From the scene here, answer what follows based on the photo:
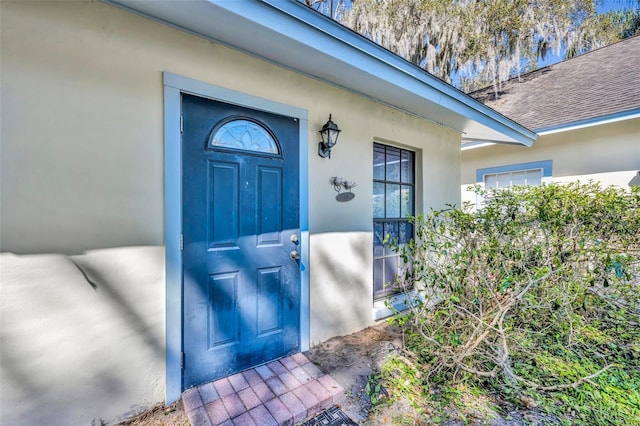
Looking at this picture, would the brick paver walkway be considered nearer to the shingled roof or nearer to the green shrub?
the green shrub

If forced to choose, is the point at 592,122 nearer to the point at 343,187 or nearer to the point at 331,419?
the point at 343,187

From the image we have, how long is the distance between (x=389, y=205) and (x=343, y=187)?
3.12ft

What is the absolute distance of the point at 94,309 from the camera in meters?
1.58

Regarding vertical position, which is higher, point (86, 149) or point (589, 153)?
point (589, 153)

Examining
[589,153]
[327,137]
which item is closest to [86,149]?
[327,137]

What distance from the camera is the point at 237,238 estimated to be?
2105 mm

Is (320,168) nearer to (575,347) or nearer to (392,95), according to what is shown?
(392,95)

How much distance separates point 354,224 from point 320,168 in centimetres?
72

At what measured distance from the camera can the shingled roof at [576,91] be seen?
4477mm

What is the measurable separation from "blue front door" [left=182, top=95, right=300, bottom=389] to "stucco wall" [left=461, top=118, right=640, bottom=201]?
505 cm

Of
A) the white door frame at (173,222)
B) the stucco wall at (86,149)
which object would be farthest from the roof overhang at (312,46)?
the white door frame at (173,222)

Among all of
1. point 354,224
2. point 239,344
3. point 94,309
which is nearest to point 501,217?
point 354,224

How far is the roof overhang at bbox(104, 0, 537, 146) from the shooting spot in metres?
1.64

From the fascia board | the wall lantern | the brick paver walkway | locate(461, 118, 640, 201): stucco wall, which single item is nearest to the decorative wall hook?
the wall lantern
